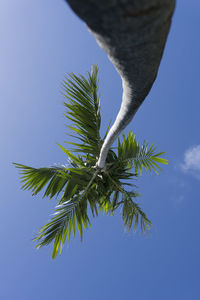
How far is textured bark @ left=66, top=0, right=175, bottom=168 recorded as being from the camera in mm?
683

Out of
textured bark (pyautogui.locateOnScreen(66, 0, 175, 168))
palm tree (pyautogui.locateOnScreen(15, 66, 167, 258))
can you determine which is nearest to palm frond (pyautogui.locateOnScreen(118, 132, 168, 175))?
palm tree (pyautogui.locateOnScreen(15, 66, 167, 258))

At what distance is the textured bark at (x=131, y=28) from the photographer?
0.68 metres

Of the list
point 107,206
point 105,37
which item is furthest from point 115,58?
point 107,206

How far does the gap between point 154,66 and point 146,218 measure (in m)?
4.41

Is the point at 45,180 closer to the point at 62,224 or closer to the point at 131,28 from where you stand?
the point at 62,224

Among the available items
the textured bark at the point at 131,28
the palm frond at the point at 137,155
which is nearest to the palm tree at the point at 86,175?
the palm frond at the point at 137,155

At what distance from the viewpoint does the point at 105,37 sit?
0.81 m

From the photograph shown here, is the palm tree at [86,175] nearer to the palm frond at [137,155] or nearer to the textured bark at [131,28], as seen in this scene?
the palm frond at [137,155]

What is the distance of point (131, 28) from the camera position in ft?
2.48

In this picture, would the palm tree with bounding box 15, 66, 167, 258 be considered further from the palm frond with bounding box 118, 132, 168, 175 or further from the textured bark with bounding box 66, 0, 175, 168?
the textured bark with bounding box 66, 0, 175, 168

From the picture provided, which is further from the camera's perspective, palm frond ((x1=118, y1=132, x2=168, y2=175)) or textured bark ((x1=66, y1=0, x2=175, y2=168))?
palm frond ((x1=118, y1=132, x2=168, y2=175))

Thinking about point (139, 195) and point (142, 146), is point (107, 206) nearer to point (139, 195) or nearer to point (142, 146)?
point (139, 195)

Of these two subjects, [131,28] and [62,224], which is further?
[62,224]

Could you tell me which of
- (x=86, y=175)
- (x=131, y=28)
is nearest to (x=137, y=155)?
(x=86, y=175)
